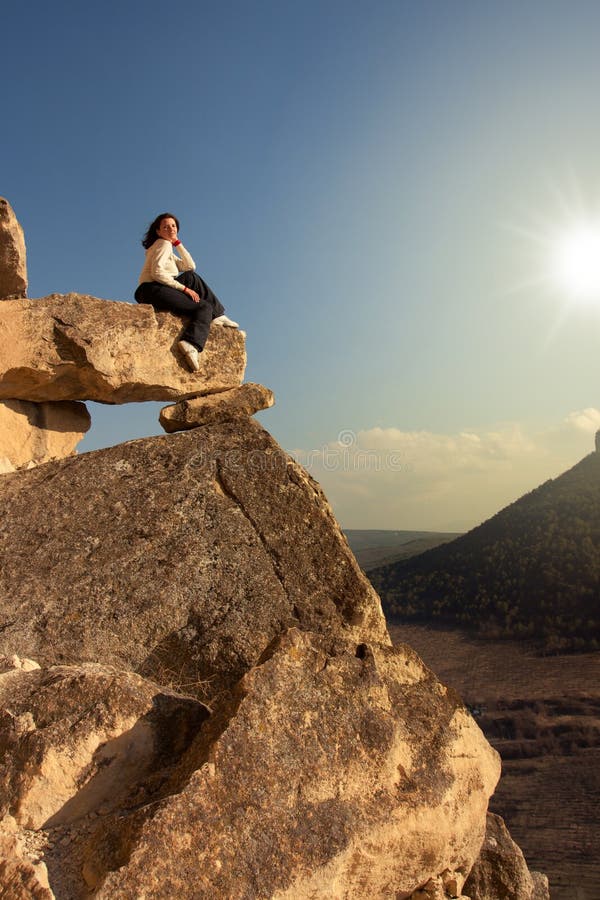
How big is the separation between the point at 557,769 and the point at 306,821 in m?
23.7

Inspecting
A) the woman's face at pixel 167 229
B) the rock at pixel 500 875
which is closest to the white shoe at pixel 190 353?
the woman's face at pixel 167 229

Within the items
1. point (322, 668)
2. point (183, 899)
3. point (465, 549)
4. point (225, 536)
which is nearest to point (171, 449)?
point (225, 536)

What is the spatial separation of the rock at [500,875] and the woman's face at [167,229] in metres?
6.00

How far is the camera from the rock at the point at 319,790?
2.40 m

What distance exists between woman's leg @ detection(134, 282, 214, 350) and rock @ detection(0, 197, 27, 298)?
1.31 meters

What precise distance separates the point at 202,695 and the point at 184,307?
3860mm

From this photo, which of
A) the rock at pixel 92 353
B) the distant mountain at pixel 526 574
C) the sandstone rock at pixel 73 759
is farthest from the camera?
the distant mountain at pixel 526 574

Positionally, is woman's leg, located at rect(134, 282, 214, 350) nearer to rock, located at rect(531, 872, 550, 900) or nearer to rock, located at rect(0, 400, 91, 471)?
rock, located at rect(0, 400, 91, 471)

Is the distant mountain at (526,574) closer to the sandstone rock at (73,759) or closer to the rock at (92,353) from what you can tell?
the rock at (92,353)

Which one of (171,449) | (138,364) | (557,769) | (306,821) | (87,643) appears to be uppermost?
(138,364)

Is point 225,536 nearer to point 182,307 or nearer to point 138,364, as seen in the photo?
point 138,364

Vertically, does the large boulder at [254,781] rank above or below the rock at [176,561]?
below

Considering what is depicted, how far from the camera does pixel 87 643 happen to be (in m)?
4.17

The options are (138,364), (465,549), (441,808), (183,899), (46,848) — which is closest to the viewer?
(183,899)
